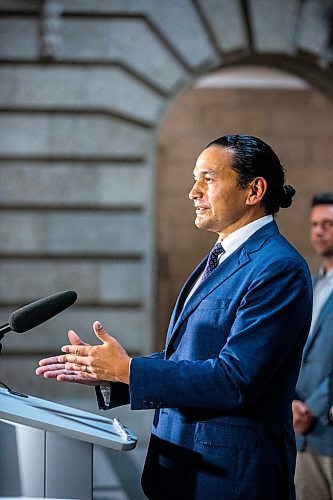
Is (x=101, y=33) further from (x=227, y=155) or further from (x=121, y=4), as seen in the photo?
(x=227, y=155)

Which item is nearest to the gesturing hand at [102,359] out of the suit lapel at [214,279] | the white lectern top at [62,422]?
the white lectern top at [62,422]

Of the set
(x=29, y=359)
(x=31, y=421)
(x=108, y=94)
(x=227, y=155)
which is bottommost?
(x=29, y=359)

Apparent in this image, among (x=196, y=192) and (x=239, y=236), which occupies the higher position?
(x=196, y=192)

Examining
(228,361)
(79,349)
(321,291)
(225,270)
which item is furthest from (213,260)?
(321,291)

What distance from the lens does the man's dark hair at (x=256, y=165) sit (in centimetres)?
250

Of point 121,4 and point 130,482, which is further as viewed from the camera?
point 121,4

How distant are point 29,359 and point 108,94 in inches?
Answer: 92.2

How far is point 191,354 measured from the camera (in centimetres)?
241

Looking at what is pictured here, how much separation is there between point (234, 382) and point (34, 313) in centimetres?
53

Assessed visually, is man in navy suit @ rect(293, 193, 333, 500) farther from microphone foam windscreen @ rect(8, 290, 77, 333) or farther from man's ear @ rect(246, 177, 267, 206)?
microphone foam windscreen @ rect(8, 290, 77, 333)

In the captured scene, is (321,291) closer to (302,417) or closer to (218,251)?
(302,417)

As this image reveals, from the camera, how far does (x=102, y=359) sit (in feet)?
7.38

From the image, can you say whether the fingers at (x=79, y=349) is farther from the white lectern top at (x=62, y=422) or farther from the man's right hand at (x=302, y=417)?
the man's right hand at (x=302, y=417)

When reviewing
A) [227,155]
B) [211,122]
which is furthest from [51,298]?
[211,122]
